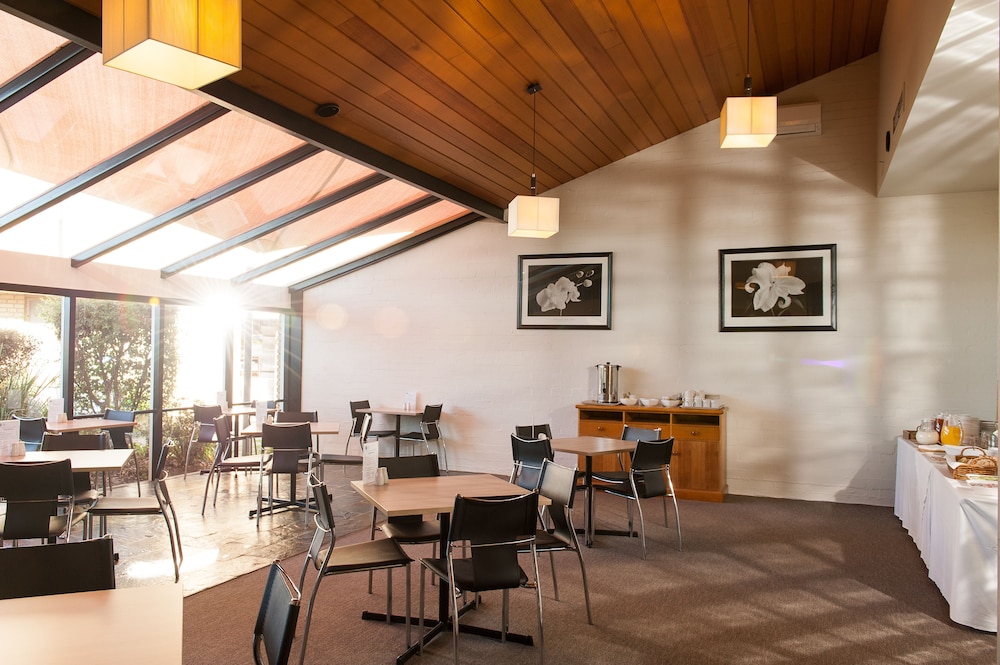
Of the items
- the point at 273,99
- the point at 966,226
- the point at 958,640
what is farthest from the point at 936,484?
the point at 273,99

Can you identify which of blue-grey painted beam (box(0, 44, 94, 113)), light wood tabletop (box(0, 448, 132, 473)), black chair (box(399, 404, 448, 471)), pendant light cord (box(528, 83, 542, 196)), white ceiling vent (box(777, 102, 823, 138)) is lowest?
black chair (box(399, 404, 448, 471))

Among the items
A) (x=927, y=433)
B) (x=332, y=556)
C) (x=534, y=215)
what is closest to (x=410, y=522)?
(x=332, y=556)

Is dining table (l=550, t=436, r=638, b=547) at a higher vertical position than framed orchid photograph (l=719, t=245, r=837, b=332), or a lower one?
lower

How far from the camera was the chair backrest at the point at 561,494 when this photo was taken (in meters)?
3.98

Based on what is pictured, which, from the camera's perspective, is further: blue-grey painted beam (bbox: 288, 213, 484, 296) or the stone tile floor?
blue-grey painted beam (bbox: 288, 213, 484, 296)

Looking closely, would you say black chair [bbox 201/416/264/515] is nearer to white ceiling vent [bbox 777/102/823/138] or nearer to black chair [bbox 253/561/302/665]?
black chair [bbox 253/561/302/665]

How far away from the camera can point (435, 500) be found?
3535 millimetres

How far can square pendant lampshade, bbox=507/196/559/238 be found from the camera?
5.85m

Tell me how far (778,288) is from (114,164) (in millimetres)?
6412

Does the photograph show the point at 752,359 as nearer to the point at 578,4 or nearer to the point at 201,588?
the point at 578,4

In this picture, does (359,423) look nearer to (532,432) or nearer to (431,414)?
(431,414)

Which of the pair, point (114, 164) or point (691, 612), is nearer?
point (691, 612)

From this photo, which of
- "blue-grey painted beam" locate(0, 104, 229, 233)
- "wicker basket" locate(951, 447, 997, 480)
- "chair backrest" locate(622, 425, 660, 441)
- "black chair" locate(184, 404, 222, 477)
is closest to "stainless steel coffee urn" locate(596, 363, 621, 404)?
"chair backrest" locate(622, 425, 660, 441)

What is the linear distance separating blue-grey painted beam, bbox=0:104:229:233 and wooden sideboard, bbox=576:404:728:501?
4940 mm
